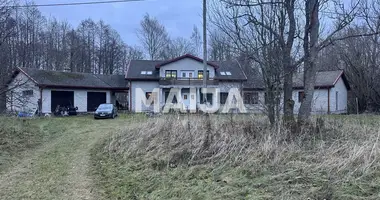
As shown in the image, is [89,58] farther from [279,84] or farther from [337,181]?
[337,181]

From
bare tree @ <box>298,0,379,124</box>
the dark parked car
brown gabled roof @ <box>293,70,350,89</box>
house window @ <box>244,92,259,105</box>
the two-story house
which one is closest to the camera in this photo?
bare tree @ <box>298,0,379,124</box>

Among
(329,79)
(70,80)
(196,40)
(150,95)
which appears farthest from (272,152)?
(196,40)

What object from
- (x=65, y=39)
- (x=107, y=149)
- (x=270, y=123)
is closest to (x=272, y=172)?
(x=270, y=123)

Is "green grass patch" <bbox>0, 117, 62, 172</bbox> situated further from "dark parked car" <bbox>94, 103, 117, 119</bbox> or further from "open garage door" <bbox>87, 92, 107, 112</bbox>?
"open garage door" <bbox>87, 92, 107, 112</bbox>

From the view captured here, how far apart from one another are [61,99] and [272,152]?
83.4 ft

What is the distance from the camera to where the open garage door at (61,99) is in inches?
1064

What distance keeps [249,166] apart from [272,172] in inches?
22.5

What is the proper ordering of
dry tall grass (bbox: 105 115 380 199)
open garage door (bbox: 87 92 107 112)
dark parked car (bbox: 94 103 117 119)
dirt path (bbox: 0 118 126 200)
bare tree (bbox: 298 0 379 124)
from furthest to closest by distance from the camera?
1. open garage door (bbox: 87 92 107 112)
2. dark parked car (bbox: 94 103 117 119)
3. bare tree (bbox: 298 0 379 124)
4. dirt path (bbox: 0 118 126 200)
5. dry tall grass (bbox: 105 115 380 199)

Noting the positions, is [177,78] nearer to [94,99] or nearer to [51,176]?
[94,99]

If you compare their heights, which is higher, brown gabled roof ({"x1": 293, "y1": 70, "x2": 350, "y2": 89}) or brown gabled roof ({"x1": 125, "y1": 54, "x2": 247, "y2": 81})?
brown gabled roof ({"x1": 125, "y1": 54, "x2": 247, "y2": 81})

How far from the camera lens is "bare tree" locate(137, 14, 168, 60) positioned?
47.9 metres

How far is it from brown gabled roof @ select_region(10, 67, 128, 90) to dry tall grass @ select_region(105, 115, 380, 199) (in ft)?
63.8

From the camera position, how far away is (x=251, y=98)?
1052 centimetres

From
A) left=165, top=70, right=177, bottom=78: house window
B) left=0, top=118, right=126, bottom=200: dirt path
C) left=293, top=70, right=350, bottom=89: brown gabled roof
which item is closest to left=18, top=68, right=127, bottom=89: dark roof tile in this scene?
left=165, top=70, right=177, bottom=78: house window
